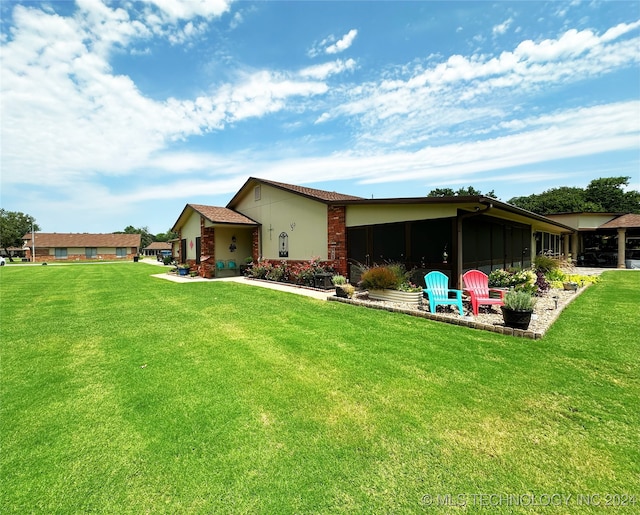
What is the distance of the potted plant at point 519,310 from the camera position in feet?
17.8

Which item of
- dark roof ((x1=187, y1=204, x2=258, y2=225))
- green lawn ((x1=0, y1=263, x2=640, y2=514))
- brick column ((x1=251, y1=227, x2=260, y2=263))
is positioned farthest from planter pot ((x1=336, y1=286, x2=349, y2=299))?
dark roof ((x1=187, y1=204, x2=258, y2=225))

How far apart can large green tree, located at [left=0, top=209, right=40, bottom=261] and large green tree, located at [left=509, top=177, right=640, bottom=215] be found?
89.6 m

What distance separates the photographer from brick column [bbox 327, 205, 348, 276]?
446 inches

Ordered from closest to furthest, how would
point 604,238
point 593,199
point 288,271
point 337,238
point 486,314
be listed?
point 486,314, point 337,238, point 288,271, point 604,238, point 593,199

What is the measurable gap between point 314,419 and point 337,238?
889 centimetres

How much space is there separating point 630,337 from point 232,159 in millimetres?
18305

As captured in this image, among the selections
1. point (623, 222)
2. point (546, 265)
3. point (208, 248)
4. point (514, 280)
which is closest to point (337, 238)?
point (514, 280)

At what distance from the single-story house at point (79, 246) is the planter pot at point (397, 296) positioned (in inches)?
2182

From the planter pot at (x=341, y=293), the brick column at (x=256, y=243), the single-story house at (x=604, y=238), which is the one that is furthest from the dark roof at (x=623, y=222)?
the brick column at (x=256, y=243)

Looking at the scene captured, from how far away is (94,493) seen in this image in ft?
6.75

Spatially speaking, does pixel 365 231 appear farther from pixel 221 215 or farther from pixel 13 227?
pixel 13 227

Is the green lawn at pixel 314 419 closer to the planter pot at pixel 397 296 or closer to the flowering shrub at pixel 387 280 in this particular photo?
the planter pot at pixel 397 296

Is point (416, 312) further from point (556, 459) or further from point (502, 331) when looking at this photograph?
point (556, 459)

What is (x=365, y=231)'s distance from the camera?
10.7 m
